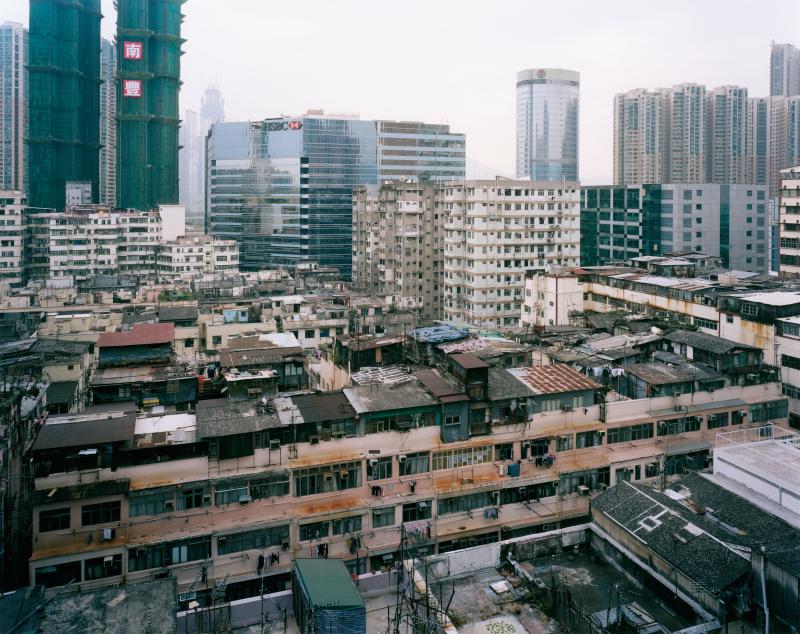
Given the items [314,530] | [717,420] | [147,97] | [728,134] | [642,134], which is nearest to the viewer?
[314,530]

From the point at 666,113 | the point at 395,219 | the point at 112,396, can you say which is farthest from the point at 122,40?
the point at 112,396

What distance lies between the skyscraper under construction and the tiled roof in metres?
89.2

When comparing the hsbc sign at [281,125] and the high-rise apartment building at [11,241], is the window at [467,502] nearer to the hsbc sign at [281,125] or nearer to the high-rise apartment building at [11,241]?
the high-rise apartment building at [11,241]

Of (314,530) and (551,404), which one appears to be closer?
(314,530)

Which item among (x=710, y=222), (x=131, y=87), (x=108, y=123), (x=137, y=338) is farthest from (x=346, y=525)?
(x=108, y=123)

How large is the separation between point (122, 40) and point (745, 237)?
82.7 m

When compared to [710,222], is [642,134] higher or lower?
higher

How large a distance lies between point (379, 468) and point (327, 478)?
156 centimetres

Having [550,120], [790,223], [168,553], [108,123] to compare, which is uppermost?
[550,120]

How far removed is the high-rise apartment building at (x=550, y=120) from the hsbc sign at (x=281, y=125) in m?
106

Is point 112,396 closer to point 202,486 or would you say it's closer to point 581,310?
point 202,486

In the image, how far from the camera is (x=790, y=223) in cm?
5016

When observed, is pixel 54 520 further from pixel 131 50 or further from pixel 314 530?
pixel 131 50

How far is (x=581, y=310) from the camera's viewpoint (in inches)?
1654
